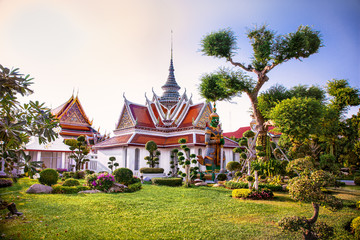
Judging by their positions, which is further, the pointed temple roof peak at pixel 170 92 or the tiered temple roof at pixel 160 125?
the pointed temple roof peak at pixel 170 92

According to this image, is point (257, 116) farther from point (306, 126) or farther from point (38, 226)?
point (38, 226)

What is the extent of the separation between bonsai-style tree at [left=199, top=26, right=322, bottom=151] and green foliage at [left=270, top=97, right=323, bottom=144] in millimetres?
2531

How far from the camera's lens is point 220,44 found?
1550 centimetres

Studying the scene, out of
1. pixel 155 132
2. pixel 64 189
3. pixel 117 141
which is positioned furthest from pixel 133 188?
pixel 155 132

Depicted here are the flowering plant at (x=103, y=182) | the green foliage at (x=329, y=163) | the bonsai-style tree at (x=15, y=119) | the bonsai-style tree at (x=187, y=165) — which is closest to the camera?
the bonsai-style tree at (x=15, y=119)

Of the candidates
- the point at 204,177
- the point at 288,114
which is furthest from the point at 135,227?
the point at 204,177

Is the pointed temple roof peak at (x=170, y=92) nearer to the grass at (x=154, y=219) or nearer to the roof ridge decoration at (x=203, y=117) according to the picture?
the roof ridge decoration at (x=203, y=117)

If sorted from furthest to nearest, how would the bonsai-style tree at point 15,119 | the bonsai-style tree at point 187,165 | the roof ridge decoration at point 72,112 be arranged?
the roof ridge decoration at point 72,112 → the bonsai-style tree at point 187,165 → the bonsai-style tree at point 15,119

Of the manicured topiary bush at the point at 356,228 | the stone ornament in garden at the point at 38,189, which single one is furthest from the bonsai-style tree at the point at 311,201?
the stone ornament in garden at the point at 38,189

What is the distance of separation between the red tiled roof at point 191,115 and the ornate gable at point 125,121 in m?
4.65

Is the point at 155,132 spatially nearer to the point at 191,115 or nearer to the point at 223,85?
the point at 191,115

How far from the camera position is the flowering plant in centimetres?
1194

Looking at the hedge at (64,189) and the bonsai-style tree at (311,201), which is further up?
the bonsai-style tree at (311,201)

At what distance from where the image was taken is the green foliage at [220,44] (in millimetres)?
15484
